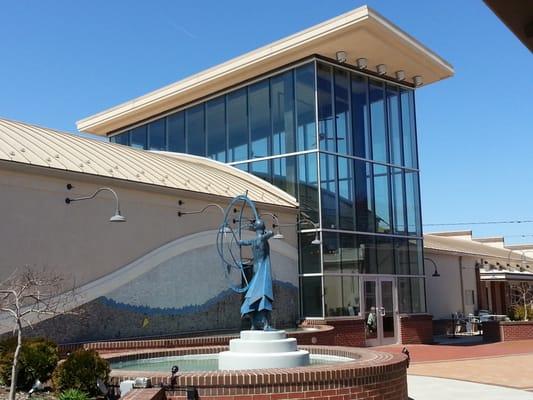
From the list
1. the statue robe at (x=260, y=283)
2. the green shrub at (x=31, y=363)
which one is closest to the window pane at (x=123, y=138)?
the statue robe at (x=260, y=283)

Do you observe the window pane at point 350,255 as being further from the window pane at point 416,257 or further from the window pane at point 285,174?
the window pane at point 416,257

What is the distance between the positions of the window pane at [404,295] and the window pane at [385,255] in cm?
79

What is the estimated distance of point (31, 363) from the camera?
31.4 ft

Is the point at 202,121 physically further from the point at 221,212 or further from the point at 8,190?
the point at 8,190

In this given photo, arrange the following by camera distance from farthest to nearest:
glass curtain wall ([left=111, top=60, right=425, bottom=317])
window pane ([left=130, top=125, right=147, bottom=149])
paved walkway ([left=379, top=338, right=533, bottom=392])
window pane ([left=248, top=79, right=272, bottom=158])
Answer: window pane ([left=130, top=125, right=147, bottom=149]) → window pane ([left=248, top=79, right=272, bottom=158]) → glass curtain wall ([left=111, top=60, right=425, bottom=317]) → paved walkway ([left=379, top=338, right=533, bottom=392])

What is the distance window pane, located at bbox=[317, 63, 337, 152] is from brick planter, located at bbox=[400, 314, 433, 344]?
740 centimetres

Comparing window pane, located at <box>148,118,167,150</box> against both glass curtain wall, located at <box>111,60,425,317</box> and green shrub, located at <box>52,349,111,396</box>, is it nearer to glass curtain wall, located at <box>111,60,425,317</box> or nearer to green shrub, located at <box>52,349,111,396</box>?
glass curtain wall, located at <box>111,60,425,317</box>

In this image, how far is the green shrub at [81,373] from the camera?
859 cm

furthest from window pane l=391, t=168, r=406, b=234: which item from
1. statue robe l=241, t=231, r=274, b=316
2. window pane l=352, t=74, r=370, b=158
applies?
statue robe l=241, t=231, r=274, b=316

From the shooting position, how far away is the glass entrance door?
23.6 meters

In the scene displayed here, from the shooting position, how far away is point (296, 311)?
22.7 metres

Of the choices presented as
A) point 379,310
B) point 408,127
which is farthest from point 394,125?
point 379,310

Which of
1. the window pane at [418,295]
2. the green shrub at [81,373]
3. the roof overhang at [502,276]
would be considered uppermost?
the roof overhang at [502,276]

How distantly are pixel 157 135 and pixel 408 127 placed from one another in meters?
11.5
